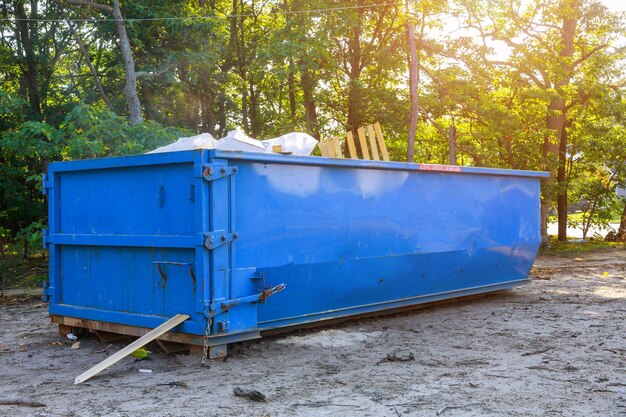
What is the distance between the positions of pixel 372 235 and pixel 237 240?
1942mm

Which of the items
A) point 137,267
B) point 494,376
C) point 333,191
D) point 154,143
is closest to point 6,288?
point 154,143

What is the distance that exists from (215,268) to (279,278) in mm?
855

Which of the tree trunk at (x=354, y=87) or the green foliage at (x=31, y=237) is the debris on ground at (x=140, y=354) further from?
the tree trunk at (x=354, y=87)

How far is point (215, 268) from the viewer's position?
612 cm

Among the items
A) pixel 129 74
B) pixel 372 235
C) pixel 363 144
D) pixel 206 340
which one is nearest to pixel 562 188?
pixel 129 74

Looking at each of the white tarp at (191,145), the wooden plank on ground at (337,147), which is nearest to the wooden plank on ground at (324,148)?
the wooden plank on ground at (337,147)

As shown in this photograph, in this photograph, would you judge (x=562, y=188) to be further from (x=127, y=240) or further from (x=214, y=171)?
(x=214, y=171)

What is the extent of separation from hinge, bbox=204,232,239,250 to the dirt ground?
40.4 inches

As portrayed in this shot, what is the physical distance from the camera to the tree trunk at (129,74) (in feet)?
52.7

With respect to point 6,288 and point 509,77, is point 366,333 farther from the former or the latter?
point 509,77

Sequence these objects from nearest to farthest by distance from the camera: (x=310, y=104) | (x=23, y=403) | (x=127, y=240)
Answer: (x=23, y=403) → (x=127, y=240) → (x=310, y=104)

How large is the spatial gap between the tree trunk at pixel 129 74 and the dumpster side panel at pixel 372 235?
29.7ft

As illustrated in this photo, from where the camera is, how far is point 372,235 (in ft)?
25.5

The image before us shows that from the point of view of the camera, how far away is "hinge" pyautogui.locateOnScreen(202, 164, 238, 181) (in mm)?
6043
